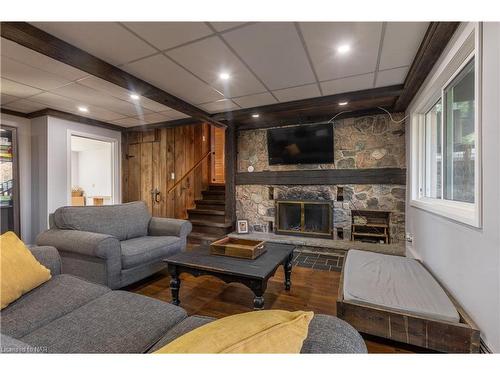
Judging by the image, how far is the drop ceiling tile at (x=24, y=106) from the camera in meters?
3.35

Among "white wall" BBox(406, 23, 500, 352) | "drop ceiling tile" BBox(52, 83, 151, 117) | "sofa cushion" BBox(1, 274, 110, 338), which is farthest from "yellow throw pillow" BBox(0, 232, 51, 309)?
"white wall" BBox(406, 23, 500, 352)

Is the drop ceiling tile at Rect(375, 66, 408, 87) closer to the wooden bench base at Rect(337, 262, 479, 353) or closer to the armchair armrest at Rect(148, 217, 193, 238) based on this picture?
the wooden bench base at Rect(337, 262, 479, 353)

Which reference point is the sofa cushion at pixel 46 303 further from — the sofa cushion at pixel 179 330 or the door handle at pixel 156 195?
the door handle at pixel 156 195

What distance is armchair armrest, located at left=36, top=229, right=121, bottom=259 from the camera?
6.62 feet

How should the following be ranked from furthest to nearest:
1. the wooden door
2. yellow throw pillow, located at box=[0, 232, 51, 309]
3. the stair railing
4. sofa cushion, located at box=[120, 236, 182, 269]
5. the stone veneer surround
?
the wooden door → the stair railing → the stone veneer surround → sofa cushion, located at box=[120, 236, 182, 269] → yellow throw pillow, located at box=[0, 232, 51, 309]

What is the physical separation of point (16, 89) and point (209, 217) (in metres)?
3.40

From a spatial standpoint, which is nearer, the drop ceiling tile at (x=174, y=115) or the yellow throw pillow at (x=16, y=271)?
the yellow throw pillow at (x=16, y=271)

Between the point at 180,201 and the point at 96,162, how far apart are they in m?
3.80

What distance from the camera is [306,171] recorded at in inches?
157

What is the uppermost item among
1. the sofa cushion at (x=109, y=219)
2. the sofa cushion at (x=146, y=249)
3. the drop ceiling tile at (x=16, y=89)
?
the drop ceiling tile at (x=16, y=89)

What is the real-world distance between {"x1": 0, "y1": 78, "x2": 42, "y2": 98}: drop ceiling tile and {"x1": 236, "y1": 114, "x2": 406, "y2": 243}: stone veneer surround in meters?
3.33

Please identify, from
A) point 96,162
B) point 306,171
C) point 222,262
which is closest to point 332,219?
point 306,171

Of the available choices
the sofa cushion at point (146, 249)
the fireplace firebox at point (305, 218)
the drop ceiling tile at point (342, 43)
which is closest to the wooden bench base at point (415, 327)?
the sofa cushion at point (146, 249)

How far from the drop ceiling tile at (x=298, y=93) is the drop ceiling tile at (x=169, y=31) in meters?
1.40
